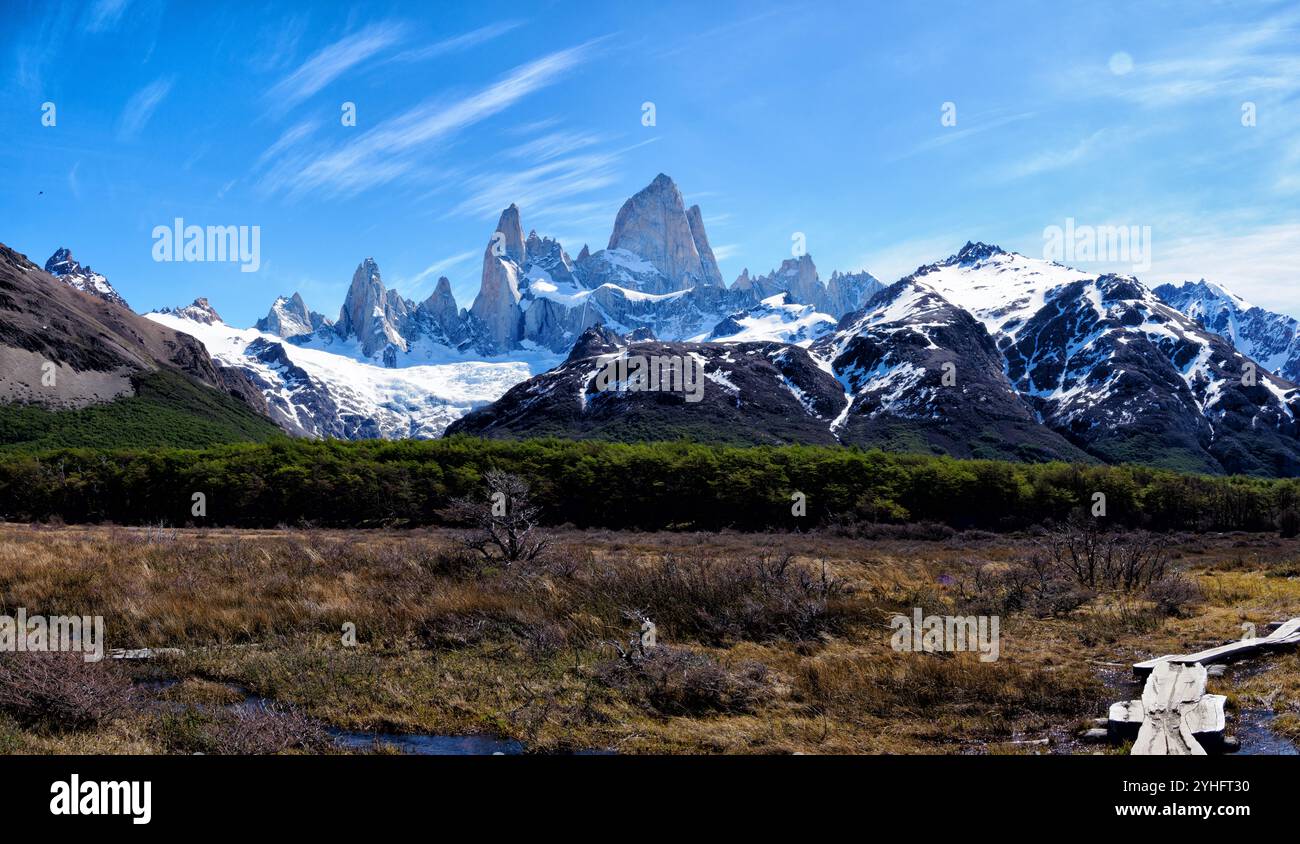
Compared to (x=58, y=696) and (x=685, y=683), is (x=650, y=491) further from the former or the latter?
(x=58, y=696)

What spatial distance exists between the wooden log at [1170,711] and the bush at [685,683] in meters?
5.18

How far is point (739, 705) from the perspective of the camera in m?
12.7

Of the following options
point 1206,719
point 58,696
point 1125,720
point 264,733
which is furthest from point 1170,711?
point 58,696

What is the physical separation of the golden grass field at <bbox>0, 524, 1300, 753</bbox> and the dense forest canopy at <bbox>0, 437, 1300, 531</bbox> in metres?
42.6

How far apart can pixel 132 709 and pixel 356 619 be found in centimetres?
594

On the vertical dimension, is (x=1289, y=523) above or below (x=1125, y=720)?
below

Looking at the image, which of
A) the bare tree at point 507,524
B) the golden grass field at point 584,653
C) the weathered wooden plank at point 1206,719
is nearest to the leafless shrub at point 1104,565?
the golden grass field at point 584,653

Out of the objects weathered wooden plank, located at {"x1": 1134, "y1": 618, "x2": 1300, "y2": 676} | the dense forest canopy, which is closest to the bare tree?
weathered wooden plank, located at {"x1": 1134, "y1": 618, "x2": 1300, "y2": 676}

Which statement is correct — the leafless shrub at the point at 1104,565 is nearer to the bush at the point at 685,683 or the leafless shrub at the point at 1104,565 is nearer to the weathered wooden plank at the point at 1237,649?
the weathered wooden plank at the point at 1237,649

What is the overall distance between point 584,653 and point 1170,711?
9.19 meters

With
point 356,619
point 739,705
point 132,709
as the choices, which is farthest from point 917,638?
point 132,709
